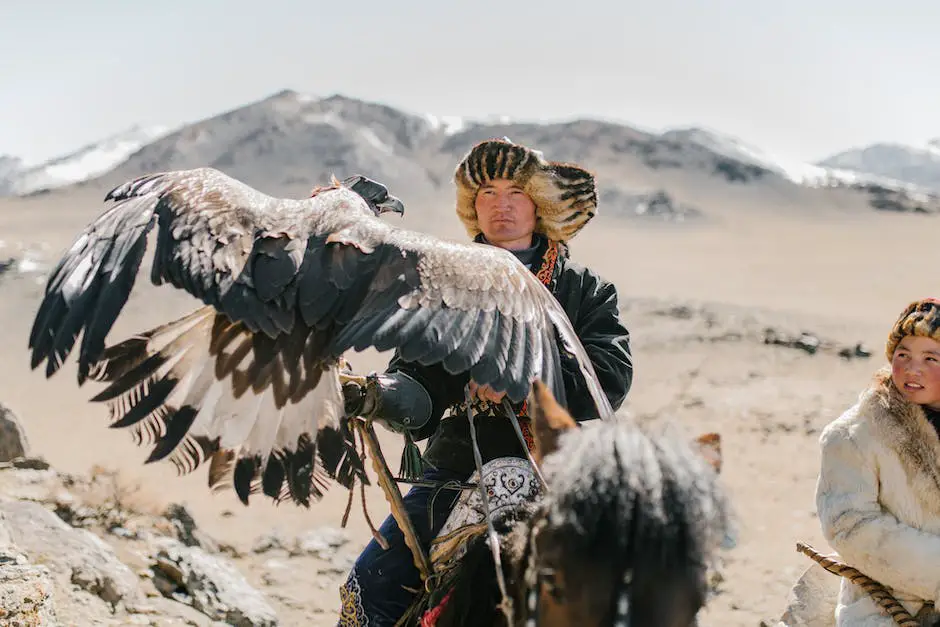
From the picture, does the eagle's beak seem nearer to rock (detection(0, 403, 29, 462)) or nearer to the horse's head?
the horse's head

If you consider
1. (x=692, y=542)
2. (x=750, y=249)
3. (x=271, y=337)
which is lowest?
(x=750, y=249)

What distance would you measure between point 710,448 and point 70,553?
4.13 meters

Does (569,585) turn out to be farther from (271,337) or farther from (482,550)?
(271,337)

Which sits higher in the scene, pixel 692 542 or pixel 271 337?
pixel 271 337

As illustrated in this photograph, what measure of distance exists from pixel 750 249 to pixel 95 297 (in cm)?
2626

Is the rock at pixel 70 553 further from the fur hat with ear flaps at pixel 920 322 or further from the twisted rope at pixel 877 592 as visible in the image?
the fur hat with ear flaps at pixel 920 322

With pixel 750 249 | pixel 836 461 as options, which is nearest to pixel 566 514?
pixel 836 461

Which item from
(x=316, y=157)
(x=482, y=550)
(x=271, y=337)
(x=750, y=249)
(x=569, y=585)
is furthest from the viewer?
(x=316, y=157)

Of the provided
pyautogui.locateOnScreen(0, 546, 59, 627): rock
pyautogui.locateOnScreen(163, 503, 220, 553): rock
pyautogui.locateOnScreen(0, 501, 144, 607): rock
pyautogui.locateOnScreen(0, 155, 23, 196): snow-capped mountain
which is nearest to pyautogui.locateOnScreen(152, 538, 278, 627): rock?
pyautogui.locateOnScreen(0, 501, 144, 607): rock

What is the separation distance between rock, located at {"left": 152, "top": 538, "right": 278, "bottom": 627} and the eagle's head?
3580 millimetres

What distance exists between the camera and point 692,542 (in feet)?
4.10

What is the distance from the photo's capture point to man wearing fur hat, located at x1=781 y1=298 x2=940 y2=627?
2439 millimetres

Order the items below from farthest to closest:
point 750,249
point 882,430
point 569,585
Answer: point 750,249 < point 882,430 < point 569,585

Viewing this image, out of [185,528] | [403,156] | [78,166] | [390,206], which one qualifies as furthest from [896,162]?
[390,206]
